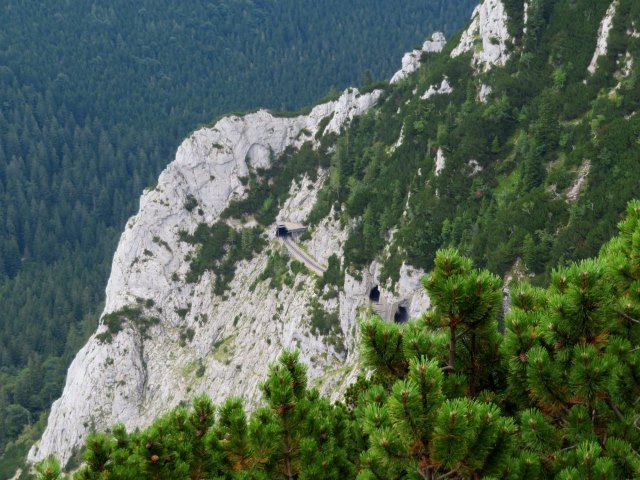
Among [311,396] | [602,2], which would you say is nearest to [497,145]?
[602,2]

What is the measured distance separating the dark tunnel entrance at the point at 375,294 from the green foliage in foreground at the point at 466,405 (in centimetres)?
5999

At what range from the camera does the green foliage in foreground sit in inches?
348

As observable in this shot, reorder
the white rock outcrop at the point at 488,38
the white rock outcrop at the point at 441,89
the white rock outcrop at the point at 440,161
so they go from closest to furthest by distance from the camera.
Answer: the white rock outcrop at the point at 440,161 < the white rock outcrop at the point at 488,38 < the white rock outcrop at the point at 441,89

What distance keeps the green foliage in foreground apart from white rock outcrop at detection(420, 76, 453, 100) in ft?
248

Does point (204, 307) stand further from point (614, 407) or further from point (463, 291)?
point (463, 291)

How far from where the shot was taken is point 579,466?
30.8 feet

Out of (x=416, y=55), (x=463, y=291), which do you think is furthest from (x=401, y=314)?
(x=463, y=291)

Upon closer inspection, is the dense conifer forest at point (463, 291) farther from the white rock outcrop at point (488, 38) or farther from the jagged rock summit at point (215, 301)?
the jagged rock summit at point (215, 301)

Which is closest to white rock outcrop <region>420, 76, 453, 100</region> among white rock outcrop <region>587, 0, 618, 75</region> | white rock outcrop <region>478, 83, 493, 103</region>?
white rock outcrop <region>478, 83, 493, 103</region>

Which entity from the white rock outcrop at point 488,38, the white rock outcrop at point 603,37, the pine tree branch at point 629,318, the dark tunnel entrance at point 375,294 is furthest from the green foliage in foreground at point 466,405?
the white rock outcrop at point 488,38

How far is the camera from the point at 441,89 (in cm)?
8650

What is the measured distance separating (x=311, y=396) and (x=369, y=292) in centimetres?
5873

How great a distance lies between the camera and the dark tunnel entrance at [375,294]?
73.2 metres

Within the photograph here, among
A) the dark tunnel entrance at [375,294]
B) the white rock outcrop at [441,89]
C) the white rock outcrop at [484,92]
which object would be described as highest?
the white rock outcrop at [484,92]
